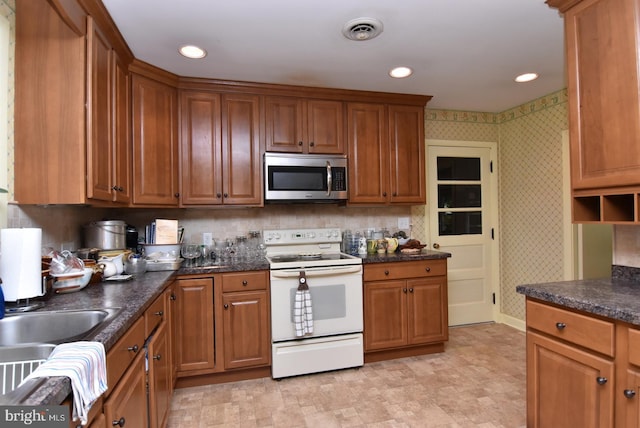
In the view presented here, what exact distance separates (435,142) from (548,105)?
105 centimetres

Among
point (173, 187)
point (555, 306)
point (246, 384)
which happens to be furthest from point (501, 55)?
point (246, 384)

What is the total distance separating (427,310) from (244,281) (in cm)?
156

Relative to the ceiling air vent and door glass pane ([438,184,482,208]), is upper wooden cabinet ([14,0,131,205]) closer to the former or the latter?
the ceiling air vent

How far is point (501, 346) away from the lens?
310cm

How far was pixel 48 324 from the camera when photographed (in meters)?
1.28

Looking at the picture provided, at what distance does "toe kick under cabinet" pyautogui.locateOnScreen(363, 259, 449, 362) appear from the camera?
2748 mm

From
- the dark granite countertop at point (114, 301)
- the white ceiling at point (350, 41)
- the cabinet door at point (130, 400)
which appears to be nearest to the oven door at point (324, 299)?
the dark granite countertop at point (114, 301)

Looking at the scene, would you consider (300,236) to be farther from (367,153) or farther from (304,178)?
(367,153)

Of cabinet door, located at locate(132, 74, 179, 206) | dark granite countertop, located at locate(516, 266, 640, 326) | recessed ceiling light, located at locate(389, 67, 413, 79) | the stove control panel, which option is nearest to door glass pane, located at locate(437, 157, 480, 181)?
recessed ceiling light, located at locate(389, 67, 413, 79)

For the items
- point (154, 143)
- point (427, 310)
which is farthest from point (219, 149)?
point (427, 310)

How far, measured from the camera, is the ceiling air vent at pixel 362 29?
190 cm

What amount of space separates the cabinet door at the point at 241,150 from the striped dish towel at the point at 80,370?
6.17 feet

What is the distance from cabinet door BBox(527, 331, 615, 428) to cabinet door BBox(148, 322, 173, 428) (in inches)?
71.9

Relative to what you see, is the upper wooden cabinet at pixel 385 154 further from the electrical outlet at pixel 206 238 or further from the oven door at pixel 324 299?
the electrical outlet at pixel 206 238
